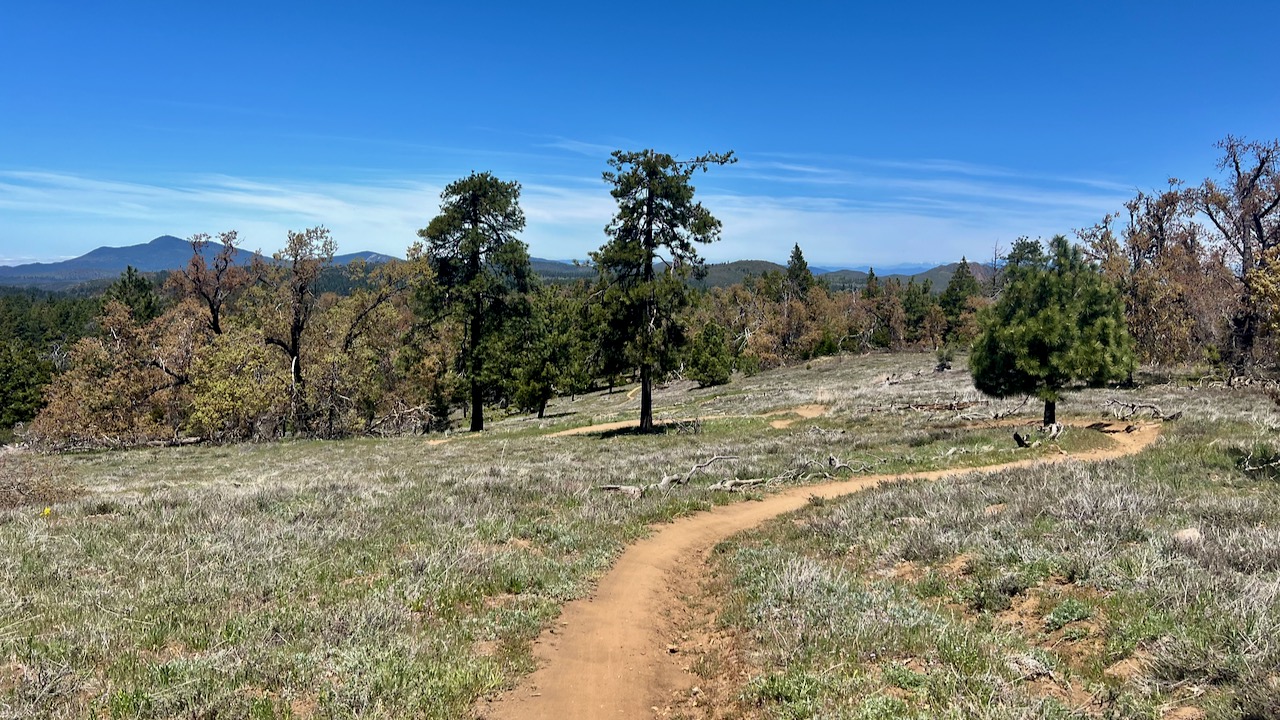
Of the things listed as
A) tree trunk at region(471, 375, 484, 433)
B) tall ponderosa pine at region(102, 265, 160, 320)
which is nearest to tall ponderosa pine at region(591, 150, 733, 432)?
tree trunk at region(471, 375, 484, 433)

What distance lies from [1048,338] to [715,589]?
1787 centimetres

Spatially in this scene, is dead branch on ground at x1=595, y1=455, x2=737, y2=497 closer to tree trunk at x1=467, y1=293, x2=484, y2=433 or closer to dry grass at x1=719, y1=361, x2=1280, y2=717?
dry grass at x1=719, y1=361, x2=1280, y2=717

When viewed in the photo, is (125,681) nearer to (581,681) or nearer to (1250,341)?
(581,681)

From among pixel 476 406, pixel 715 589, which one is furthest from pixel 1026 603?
pixel 476 406

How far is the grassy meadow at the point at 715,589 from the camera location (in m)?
5.12

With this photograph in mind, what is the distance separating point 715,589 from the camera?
883 centimetres

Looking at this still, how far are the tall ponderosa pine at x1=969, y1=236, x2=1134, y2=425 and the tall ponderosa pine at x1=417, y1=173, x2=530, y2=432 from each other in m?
22.3

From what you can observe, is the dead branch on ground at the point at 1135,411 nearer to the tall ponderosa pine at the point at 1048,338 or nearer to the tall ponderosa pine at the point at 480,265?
the tall ponderosa pine at the point at 1048,338

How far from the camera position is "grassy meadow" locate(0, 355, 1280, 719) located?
202 inches

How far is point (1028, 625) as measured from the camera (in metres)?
6.36

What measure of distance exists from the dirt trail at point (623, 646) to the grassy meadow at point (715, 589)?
30cm

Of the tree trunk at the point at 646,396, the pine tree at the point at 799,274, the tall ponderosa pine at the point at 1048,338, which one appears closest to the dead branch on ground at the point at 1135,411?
the tall ponderosa pine at the point at 1048,338

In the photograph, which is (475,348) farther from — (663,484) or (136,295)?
(136,295)

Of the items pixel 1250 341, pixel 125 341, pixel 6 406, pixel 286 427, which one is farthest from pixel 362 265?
pixel 6 406
